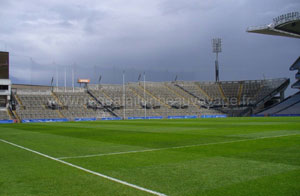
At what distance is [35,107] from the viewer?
211 ft

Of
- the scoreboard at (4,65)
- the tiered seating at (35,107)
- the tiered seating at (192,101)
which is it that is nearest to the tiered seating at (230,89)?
the tiered seating at (192,101)

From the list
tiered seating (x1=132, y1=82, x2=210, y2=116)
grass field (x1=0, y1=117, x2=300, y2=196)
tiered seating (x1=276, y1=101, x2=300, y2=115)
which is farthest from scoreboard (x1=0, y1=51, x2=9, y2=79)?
tiered seating (x1=276, y1=101, x2=300, y2=115)

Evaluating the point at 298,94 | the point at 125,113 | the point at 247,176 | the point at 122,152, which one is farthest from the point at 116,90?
the point at 247,176

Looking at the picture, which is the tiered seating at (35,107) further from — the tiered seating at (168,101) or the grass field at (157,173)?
the grass field at (157,173)

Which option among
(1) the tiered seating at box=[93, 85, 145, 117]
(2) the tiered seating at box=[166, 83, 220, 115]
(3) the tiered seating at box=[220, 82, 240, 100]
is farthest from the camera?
(3) the tiered seating at box=[220, 82, 240, 100]

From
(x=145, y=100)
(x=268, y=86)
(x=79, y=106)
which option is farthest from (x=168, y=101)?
(x=268, y=86)

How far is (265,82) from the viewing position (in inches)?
3300

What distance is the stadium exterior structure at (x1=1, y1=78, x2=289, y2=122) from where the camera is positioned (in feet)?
211

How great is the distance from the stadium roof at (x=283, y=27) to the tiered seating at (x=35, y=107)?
45.8 meters

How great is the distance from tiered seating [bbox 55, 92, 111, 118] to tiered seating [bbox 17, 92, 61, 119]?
251cm

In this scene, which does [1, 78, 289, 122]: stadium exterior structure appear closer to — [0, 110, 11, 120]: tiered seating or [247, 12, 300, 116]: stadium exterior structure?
[0, 110, 11, 120]: tiered seating

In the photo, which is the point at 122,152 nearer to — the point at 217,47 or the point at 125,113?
the point at 125,113

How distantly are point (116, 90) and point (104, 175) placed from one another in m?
74.2

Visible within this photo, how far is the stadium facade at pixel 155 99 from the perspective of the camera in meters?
62.5
